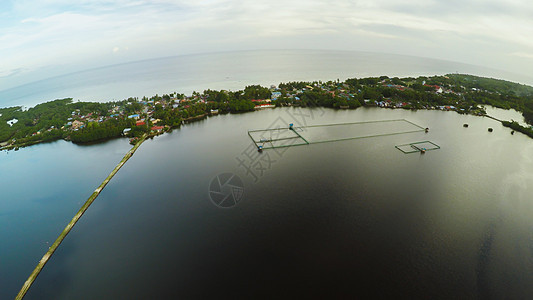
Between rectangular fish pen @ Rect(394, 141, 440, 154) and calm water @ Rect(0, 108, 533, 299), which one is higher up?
rectangular fish pen @ Rect(394, 141, 440, 154)

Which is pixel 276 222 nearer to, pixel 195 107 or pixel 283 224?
pixel 283 224

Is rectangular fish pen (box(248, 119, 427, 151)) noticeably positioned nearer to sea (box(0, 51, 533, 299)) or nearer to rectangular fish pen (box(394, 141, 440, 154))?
sea (box(0, 51, 533, 299))

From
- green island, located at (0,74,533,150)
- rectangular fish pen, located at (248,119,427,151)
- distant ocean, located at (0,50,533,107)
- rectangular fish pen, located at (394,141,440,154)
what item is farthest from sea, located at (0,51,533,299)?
distant ocean, located at (0,50,533,107)

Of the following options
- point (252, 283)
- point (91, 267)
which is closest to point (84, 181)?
point (91, 267)

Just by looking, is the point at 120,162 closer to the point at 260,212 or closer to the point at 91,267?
the point at 91,267

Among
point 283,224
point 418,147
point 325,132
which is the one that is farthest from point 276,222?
point 418,147

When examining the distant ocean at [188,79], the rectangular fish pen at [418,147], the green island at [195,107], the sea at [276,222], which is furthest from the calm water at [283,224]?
the distant ocean at [188,79]
